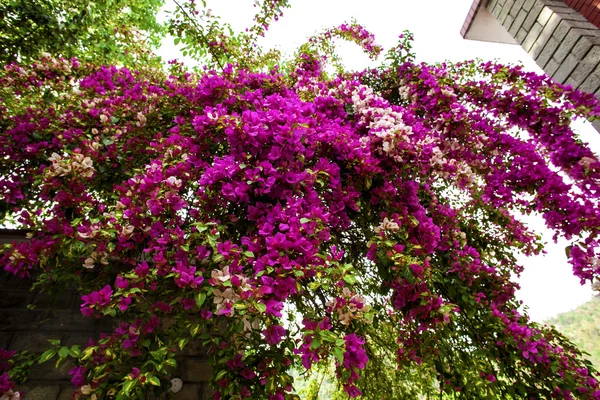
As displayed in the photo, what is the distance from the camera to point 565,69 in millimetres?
3080

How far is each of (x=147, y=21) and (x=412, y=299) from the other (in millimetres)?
6783

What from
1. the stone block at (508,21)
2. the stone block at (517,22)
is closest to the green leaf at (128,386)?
the stone block at (517,22)

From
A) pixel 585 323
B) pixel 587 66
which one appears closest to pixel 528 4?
pixel 587 66

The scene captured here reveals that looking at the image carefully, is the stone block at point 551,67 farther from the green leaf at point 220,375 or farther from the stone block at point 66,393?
the stone block at point 66,393

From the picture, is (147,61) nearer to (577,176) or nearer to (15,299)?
(15,299)

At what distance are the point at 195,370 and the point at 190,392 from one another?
0.15 meters

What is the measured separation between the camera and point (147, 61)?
413 cm

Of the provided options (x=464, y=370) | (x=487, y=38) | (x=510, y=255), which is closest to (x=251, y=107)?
(x=464, y=370)

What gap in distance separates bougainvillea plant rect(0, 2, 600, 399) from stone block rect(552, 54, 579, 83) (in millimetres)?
449

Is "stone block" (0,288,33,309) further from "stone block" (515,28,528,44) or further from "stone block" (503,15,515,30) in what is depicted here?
"stone block" (503,15,515,30)

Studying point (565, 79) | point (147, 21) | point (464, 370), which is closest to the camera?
point (464, 370)

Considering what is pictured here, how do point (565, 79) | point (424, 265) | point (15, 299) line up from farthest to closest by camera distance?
point (565, 79)
point (15, 299)
point (424, 265)

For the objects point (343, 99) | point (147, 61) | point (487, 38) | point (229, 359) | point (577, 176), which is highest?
point (487, 38)

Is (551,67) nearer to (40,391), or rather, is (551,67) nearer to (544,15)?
(544,15)
